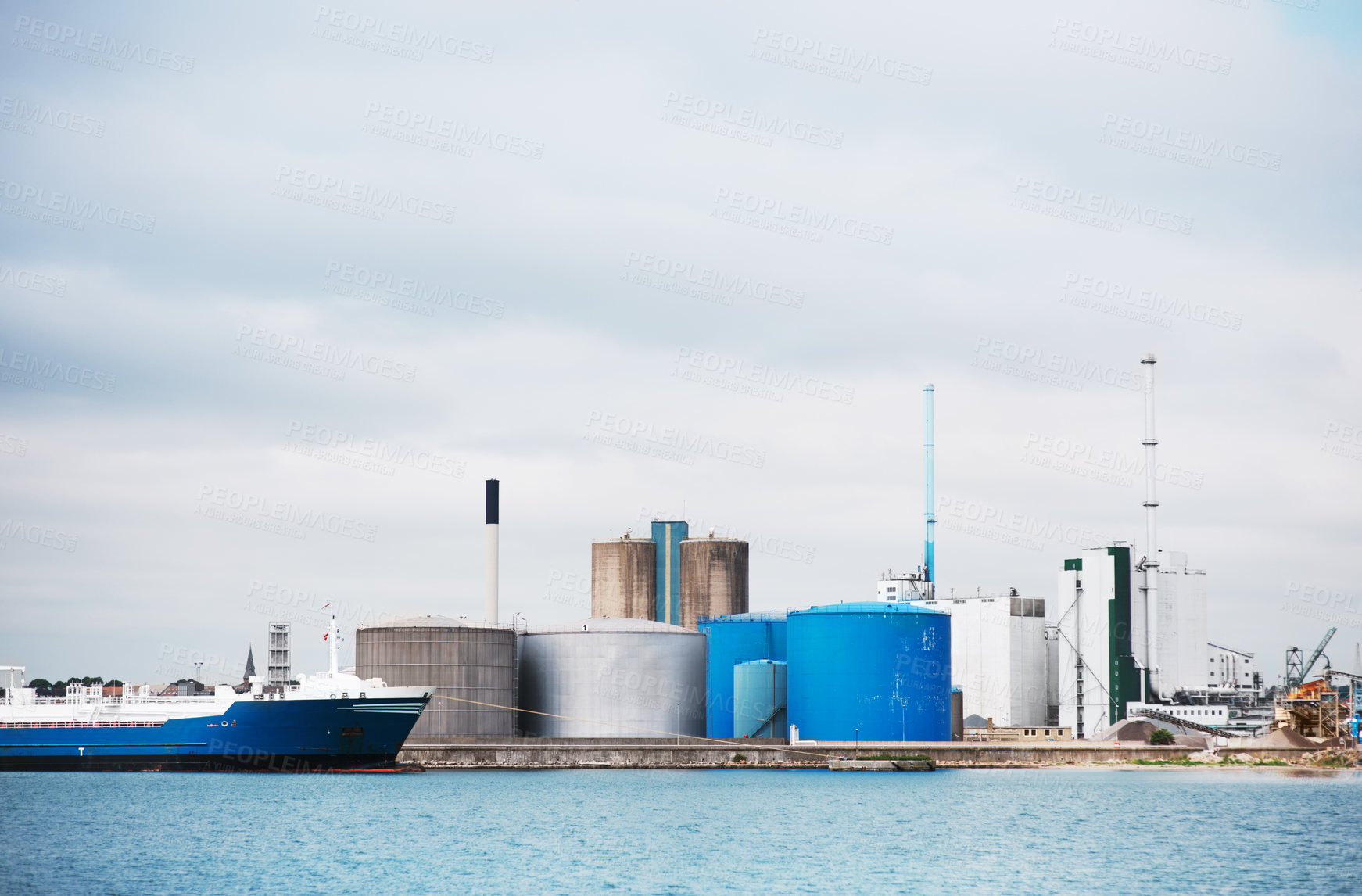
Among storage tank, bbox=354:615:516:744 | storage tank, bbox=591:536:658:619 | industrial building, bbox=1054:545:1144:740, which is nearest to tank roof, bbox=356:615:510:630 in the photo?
storage tank, bbox=354:615:516:744

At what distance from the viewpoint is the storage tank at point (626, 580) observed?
117m

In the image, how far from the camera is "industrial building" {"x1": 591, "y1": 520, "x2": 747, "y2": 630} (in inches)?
4555

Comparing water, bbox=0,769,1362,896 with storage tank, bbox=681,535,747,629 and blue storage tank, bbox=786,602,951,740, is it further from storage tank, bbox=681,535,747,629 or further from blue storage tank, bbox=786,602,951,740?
storage tank, bbox=681,535,747,629

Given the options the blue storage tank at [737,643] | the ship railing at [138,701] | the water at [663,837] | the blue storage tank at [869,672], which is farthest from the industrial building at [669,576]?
the ship railing at [138,701]

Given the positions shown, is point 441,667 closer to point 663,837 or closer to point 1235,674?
point 663,837

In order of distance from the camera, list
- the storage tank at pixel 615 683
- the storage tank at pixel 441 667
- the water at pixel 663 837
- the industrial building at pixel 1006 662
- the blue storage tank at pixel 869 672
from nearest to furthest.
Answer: the water at pixel 663 837 → the storage tank at pixel 441 667 → the blue storage tank at pixel 869 672 → the storage tank at pixel 615 683 → the industrial building at pixel 1006 662

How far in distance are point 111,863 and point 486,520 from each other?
54176 mm

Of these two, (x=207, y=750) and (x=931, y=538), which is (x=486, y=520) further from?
(x=931, y=538)

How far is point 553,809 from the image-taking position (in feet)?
208

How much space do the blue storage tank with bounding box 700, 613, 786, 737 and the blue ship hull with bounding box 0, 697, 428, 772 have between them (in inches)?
1019

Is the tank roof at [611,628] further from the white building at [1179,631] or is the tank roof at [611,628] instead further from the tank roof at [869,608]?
the white building at [1179,631]

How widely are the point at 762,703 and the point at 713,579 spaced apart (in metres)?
20.4

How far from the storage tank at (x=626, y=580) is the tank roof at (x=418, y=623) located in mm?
26246

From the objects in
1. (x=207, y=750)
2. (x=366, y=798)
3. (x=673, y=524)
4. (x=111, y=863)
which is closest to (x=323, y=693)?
(x=207, y=750)
